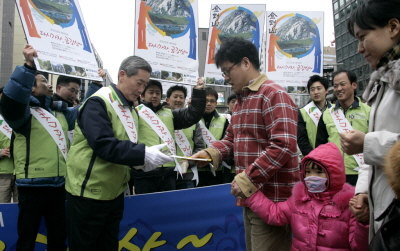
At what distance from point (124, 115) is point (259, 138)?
1.11 m

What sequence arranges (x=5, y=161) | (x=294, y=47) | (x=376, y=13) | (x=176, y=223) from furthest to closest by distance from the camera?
(x=294, y=47) → (x=5, y=161) → (x=176, y=223) → (x=376, y=13)

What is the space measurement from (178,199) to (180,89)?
5.82 feet

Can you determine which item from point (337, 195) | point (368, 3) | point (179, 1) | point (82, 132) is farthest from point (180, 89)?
point (368, 3)

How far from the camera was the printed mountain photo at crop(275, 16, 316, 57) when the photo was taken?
5184 mm

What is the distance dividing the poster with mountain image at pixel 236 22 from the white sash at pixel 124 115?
2.46 m

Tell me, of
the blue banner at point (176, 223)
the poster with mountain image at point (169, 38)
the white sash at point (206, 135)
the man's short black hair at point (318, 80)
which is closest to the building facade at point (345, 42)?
the man's short black hair at point (318, 80)

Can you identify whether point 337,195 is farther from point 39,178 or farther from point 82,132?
point 39,178

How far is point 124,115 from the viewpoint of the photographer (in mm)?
2580

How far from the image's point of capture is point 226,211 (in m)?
3.53

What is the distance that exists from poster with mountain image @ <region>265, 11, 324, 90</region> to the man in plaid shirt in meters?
3.01

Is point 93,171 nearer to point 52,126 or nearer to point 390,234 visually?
point 52,126

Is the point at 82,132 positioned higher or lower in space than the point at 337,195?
higher

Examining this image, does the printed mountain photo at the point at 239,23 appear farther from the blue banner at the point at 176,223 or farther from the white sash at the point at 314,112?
the blue banner at the point at 176,223

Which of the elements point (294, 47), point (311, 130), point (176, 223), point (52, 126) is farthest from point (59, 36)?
point (294, 47)
